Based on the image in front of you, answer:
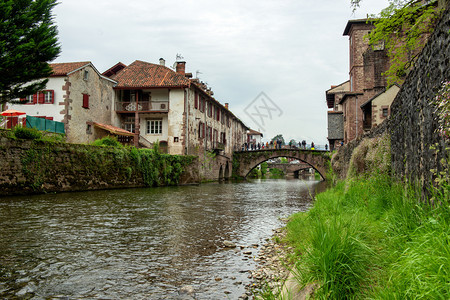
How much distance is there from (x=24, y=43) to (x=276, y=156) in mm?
31416

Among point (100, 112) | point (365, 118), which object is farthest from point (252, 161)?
point (100, 112)

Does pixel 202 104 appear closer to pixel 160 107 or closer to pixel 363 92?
pixel 160 107

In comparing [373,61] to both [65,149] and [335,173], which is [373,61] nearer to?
[335,173]

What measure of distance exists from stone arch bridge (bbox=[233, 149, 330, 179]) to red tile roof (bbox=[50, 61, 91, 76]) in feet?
75.6

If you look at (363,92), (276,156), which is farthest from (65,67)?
(276,156)

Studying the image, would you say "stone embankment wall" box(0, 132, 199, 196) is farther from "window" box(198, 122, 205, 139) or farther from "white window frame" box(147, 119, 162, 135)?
"window" box(198, 122, 205, 139)

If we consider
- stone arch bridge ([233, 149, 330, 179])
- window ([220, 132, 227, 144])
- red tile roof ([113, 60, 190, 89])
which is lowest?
stone arch bridge ([233, 149, 330, 179])

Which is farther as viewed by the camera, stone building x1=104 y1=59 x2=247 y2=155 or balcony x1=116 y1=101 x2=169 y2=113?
balcony x1=116 y1=101 x2=169 y2=113

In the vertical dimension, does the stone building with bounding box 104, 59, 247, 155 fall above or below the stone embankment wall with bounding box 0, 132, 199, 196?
above

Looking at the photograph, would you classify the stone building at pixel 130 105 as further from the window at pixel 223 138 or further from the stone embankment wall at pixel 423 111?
the stone embankment wall at pixel 423 111

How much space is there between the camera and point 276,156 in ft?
141

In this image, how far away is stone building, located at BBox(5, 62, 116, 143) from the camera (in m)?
25.8

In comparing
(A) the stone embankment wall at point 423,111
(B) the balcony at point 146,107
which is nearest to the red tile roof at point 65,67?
(B) the balcony at point 146,107

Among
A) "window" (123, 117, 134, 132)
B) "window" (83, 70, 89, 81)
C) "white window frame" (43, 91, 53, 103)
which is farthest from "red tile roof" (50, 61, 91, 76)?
"window" (123, 117, 134, 132)
